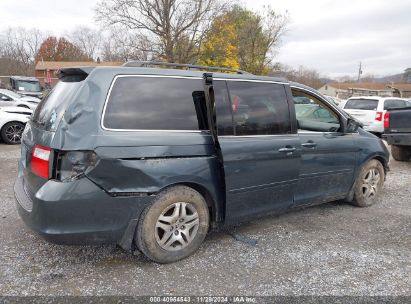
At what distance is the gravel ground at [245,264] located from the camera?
2.80 metres

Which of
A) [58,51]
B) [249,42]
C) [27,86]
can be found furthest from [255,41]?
[58,51]

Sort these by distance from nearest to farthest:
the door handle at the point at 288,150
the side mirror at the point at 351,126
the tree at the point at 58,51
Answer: the door handle at the point at 288,150 < the side mirror at the point at 351,126 < the tree at the point at 58,51

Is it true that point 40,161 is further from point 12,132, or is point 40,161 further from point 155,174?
point 12,132

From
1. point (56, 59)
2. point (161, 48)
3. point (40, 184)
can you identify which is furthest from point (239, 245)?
point (56, 59)

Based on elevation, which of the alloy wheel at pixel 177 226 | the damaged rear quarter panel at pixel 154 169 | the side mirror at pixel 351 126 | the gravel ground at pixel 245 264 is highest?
the side mirror at pixel 351 126

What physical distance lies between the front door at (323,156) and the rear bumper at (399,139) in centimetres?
365

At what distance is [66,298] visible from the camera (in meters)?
2.62

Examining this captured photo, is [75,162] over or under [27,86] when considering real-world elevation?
under

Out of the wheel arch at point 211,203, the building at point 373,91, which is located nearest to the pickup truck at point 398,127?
the wheel arch at point 211,203

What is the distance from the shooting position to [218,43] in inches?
925

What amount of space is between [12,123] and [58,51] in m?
64.8

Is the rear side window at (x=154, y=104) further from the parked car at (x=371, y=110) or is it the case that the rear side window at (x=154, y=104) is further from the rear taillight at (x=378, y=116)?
the rear taillight at (x=378, y=116)

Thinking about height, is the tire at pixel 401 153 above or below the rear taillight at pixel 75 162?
below

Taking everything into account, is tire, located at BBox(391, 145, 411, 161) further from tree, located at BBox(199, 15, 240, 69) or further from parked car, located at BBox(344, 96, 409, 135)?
tree, located at BBox(199, 15, 240, 69)
